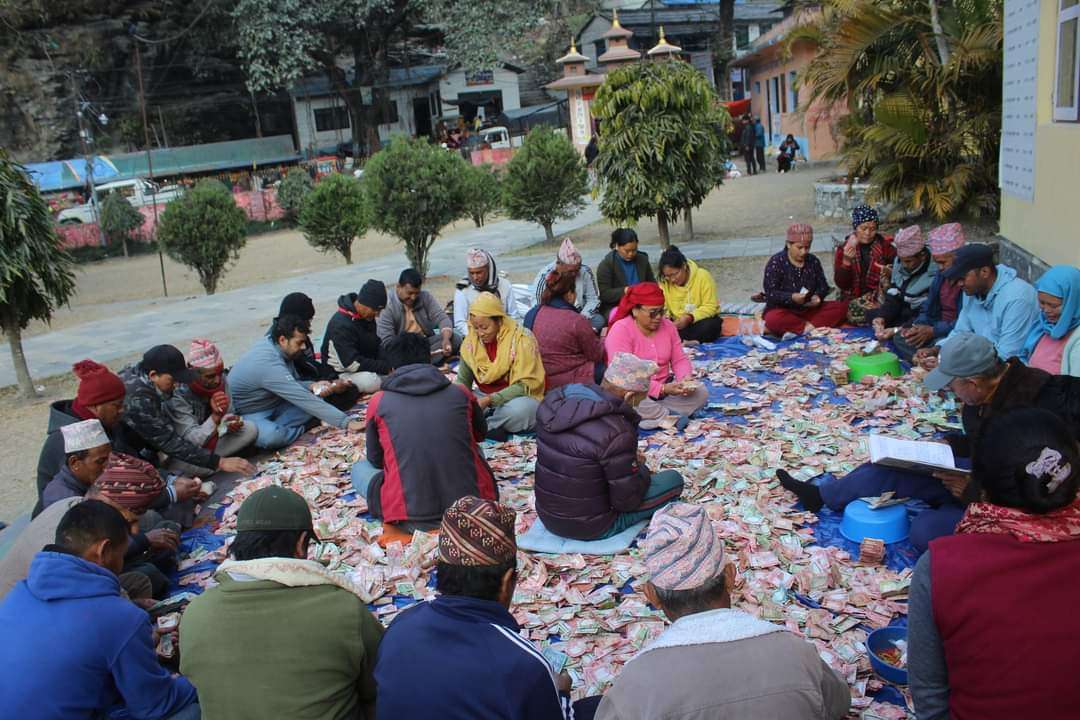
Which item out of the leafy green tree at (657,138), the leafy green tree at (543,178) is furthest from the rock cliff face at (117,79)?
the leafy green tree at (657,138)

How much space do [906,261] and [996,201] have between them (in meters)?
5.46

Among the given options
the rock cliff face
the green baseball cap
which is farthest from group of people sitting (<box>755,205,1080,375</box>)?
the rock cliff face

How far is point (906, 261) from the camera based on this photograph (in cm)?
781

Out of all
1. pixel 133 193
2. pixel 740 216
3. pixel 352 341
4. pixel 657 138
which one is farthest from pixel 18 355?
pixel 133 193

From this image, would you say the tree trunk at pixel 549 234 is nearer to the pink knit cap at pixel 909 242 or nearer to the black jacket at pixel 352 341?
the black jacket at pixel 352 341

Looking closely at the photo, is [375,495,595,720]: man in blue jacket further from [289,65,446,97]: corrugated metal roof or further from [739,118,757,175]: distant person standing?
[289,65,446,97]: corrugated metal roof

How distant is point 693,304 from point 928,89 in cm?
620

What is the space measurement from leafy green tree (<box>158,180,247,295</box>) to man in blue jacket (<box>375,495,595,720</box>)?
1618cm

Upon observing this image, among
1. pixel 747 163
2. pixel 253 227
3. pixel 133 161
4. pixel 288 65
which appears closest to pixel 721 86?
pixel 747 163

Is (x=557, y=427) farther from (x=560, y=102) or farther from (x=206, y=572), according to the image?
(x=560, y=102)

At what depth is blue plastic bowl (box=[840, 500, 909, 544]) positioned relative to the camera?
14.5ft

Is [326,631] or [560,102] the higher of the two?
[560,102]

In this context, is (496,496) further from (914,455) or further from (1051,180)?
(1051,180)

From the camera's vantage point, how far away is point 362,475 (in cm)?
566
